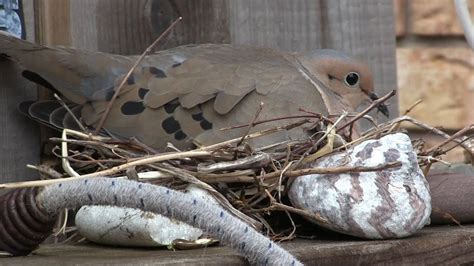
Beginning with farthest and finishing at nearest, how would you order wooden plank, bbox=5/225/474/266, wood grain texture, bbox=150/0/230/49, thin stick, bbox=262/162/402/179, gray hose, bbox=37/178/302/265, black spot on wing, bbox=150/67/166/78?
wood grain texture, bbox=150/0/230/49 → black spot on wing, bbox=150/67/166/78 → thin stick, bbox=262/162/402/179 → wooden plank, bbox=5/225/474/266 → gray hose, bbox=37/178/302/265

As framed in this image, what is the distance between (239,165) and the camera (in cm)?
195

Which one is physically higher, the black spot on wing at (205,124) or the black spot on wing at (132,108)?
the black spot on wing at (132,108)

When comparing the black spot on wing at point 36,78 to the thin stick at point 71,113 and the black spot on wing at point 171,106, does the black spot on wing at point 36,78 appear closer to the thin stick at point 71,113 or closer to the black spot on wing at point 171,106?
the thin stick at point 71,113

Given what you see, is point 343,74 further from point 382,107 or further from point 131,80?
point 131,80

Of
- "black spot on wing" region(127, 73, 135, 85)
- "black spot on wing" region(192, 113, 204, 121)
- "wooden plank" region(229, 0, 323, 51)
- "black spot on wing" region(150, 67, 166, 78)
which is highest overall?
"wooden plank" region(229, 0, 323, 51)

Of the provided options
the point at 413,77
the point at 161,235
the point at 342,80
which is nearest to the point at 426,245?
the point at 161,235

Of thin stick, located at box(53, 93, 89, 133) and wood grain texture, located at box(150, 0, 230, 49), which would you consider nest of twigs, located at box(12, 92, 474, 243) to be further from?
wood grain texture, located at box(150, 0, 230, 49)

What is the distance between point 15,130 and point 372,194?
700 millimetres

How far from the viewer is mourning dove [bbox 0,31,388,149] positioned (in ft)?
7.13

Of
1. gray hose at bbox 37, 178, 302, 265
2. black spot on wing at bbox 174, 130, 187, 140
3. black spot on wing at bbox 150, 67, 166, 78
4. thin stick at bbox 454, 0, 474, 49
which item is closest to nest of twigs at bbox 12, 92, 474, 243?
black spot on wing at bbox 174, 130, 187, 140

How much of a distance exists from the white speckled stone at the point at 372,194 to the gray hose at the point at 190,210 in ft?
1.46

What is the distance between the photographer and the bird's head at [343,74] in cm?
247

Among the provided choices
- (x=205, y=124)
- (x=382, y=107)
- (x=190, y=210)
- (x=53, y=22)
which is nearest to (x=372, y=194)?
(x=205, y=124)

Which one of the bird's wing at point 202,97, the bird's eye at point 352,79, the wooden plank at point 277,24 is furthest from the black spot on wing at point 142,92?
the bird's eye at point 352,79
